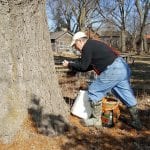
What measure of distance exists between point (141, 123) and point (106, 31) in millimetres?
88158

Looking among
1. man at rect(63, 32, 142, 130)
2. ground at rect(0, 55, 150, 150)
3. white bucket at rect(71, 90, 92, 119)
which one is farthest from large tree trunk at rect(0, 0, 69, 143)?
white bucket at rect(71, 90, 92, 119)

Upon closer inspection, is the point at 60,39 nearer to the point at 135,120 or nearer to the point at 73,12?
the point at 73,12

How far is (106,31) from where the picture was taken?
9419cm

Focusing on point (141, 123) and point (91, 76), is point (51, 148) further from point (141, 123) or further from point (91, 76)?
point (91, 76)

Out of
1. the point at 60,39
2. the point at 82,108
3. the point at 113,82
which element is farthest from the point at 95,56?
the point at 60,39

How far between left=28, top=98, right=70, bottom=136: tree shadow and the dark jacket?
88cm

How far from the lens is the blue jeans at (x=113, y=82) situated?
248 inches

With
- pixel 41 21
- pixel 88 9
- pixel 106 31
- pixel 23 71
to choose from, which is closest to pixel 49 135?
pixel 23 71

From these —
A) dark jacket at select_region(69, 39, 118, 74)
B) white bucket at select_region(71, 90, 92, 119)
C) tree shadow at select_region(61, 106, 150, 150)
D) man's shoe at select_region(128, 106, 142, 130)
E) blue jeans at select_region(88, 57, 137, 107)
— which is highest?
dark jacket at select_region(69, 39, 118, 74)

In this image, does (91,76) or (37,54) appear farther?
(91,76)

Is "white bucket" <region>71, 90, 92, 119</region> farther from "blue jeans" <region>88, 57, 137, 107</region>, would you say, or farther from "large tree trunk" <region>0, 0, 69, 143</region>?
"large tree trunk" <region>0, 0, 69, 143</region>

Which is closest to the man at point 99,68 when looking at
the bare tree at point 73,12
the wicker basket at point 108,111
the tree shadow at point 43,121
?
the wicker basket at point 108,111

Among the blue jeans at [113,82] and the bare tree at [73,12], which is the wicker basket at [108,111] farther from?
the bare tree at [73,12]

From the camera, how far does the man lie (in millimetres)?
6236
